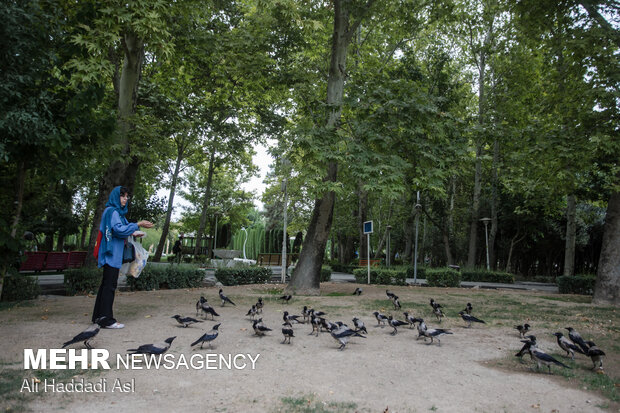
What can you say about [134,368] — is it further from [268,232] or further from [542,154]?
[268,232]

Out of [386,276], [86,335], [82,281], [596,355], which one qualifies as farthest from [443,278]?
[86,335]

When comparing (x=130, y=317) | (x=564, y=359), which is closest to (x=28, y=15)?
(x=130, y=317)

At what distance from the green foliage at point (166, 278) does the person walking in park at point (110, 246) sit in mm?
6737

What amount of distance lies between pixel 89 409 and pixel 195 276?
11282mm

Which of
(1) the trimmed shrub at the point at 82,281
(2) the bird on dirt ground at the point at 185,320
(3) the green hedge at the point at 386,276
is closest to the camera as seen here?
(2) the bird on dirt ground at the point at 185,320

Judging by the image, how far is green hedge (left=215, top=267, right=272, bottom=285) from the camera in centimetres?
1598

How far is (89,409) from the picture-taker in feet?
11.5

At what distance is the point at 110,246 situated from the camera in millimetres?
6309

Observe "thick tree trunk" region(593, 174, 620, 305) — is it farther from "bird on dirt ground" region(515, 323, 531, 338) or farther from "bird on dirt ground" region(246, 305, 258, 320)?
"bird on dirt ground" region(246, 305, 258, 320)

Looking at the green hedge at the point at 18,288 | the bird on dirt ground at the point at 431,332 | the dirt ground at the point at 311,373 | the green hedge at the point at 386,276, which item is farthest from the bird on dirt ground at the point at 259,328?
the green hedge at the point at 386,276

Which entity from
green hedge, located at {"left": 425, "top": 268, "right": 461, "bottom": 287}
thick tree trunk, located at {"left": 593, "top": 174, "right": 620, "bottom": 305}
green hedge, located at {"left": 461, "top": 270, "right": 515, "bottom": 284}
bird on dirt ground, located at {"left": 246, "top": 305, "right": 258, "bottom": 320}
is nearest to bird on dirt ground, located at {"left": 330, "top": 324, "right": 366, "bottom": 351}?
bird on dirt ground, located at {"left": 246, "top": 305, "right": 258, "bottom": 320}

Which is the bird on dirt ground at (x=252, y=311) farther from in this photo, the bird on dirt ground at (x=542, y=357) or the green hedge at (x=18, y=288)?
the green hedge at (x=18, y=288)

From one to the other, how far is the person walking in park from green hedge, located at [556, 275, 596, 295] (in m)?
18.4

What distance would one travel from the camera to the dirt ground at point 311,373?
380cm
